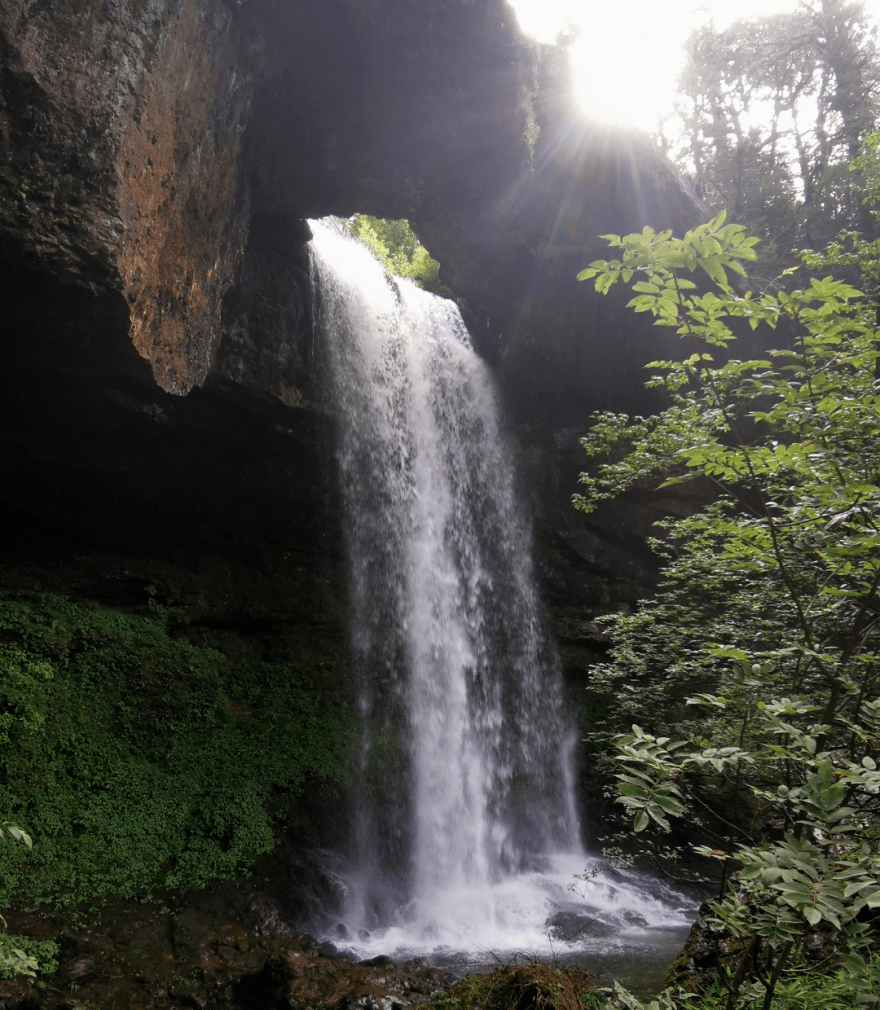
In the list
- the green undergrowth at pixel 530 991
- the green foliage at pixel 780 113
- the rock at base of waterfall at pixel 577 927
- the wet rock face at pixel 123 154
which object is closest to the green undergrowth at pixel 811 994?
the green undergrowth at pixel 530 991

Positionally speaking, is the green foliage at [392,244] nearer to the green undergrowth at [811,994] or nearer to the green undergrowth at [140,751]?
the green undergrowth at [140,751]

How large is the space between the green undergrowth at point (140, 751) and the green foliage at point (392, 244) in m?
10.4

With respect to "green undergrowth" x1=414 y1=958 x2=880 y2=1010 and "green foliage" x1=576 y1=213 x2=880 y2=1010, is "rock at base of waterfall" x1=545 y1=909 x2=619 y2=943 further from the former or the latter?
"green foliage" x1=576 y1=213 x2=880 y2=1010

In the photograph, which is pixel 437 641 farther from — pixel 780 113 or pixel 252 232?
pixel 780 113

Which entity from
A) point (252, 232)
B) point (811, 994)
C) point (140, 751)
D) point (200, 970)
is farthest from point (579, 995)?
point (252, 232)

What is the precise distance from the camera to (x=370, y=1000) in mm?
4762

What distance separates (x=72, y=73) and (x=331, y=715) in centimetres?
847

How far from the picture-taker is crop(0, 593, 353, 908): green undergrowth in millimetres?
6395

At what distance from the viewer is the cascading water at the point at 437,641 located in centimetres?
855

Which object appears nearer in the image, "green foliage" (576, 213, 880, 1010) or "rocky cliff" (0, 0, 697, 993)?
Answer: "green foliage" (576, 213, 880, 1010)

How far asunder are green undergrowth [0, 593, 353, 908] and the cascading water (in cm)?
114

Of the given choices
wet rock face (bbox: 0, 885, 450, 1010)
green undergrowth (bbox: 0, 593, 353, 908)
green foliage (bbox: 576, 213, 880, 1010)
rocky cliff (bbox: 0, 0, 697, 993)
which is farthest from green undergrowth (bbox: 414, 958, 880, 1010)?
rocky cliff (bbox: 0, 0, 697, 993)

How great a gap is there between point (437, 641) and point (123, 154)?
7799mm

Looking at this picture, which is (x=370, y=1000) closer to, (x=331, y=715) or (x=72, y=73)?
(x=331, y=715)
